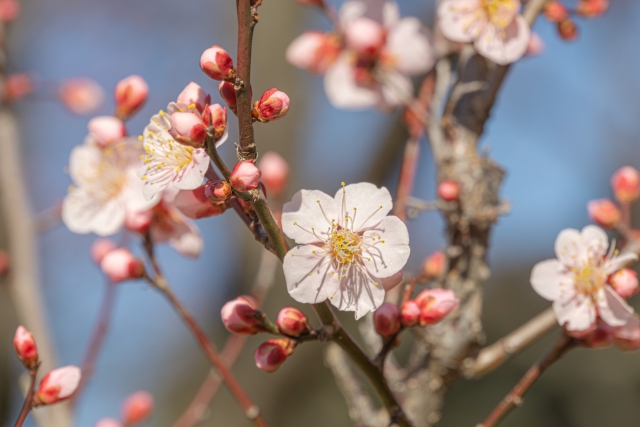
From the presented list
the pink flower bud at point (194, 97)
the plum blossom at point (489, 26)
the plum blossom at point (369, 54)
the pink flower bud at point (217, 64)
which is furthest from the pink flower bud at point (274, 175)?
the pink flower bud at point (217, 64)

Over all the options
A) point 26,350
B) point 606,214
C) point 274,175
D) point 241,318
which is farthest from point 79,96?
point 606,214

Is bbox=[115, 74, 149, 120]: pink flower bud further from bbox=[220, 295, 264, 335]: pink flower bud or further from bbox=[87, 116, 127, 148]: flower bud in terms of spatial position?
bbox=[220, 295, 264, 335]: pink flower bud

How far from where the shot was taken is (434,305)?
0.78m

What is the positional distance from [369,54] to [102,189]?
65 cm

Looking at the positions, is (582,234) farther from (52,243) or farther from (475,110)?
(52,243)

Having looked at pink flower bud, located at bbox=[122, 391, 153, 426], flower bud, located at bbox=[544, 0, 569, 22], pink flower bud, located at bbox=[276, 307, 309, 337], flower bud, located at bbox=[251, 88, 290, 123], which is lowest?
pink flower bud, located at bbox=[122, 391, 153, 426]

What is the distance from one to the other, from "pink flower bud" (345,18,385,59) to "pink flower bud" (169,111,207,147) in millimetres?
729

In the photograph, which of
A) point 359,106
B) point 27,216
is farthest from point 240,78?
point 27,216

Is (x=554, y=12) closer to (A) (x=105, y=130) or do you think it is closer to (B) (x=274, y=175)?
(B) (x=274, y=175)

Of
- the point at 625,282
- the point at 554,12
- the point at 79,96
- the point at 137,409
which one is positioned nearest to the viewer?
the point at 625,282

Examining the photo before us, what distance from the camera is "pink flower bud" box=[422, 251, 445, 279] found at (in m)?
1.08

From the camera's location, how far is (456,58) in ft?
4.33

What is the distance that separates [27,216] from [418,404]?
1.21 m

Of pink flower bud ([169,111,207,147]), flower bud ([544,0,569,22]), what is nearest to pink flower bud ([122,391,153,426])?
pink flower bud ([169,111,207,147])
